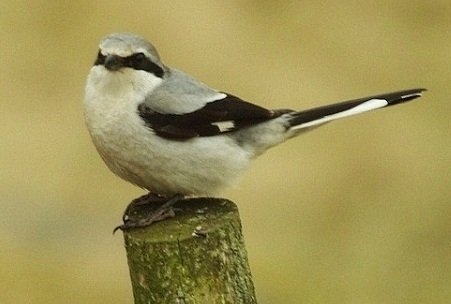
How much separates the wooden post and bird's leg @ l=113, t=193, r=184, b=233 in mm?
137

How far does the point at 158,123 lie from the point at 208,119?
19cm

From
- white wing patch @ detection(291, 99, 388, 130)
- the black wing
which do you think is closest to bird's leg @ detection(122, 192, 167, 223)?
the black wing

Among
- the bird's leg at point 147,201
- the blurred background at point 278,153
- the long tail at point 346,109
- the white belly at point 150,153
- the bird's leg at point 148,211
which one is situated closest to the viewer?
the bird's leg at point 148,211

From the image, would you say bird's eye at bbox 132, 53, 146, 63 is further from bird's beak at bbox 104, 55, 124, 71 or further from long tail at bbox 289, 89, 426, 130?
long tail at bbox 289, 89, 426, 130

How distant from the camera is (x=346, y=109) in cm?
400

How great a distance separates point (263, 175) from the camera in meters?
7.46

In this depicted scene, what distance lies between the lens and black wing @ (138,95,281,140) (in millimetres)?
3711

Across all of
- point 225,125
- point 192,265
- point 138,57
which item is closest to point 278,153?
point 225,125

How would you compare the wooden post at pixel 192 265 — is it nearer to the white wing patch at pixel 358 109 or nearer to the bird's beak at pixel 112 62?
the bird's beak at pixel 112 62

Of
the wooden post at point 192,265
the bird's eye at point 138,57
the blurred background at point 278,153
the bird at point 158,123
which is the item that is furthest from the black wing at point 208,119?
the blurred background at point 278,153

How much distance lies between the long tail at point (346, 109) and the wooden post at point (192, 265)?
896mm

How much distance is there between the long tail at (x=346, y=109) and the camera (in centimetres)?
392

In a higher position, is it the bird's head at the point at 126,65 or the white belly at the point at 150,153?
the bird's head at the point at 126,65

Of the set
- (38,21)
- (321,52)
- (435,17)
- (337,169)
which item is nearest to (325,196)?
(337,169)
